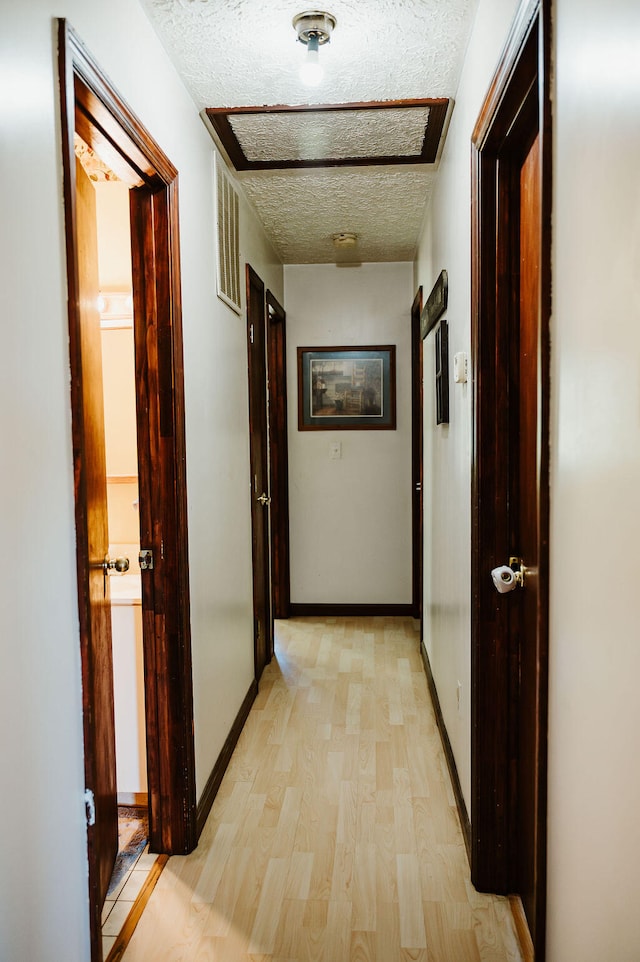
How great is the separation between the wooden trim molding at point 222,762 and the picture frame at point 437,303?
1.93 metres

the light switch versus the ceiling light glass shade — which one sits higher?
the ceiling light glass shade

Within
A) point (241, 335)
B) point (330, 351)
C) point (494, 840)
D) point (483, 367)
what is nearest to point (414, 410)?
point (330, 351)

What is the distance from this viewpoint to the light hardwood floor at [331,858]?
1.82m

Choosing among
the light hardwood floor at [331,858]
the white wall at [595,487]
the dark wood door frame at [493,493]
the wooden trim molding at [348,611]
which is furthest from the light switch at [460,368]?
the wooden trim molding at [348,611]

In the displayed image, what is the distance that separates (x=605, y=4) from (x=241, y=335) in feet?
8.17

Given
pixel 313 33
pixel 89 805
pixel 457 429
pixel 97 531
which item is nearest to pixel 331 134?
pixel 313 33

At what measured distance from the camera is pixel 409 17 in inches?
74.7

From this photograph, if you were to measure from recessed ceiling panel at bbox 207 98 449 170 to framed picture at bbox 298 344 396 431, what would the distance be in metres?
2.02

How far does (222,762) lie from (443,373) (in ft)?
5.69

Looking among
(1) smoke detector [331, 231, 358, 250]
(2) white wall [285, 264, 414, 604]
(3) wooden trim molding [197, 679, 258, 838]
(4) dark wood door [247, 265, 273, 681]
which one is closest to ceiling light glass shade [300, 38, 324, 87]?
(4) dark wood door [247, 265, 273, 681]

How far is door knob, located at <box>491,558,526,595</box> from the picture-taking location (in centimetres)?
177

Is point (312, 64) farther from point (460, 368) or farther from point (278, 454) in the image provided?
point (278, 454)

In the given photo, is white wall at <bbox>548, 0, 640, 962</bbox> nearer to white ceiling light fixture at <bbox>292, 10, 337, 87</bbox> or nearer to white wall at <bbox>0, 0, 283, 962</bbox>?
white wall at <bbox>0, 0, 283, 962</bbox>

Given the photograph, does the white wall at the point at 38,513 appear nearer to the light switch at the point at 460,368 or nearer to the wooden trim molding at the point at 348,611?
the light switch at the point at 460,368
